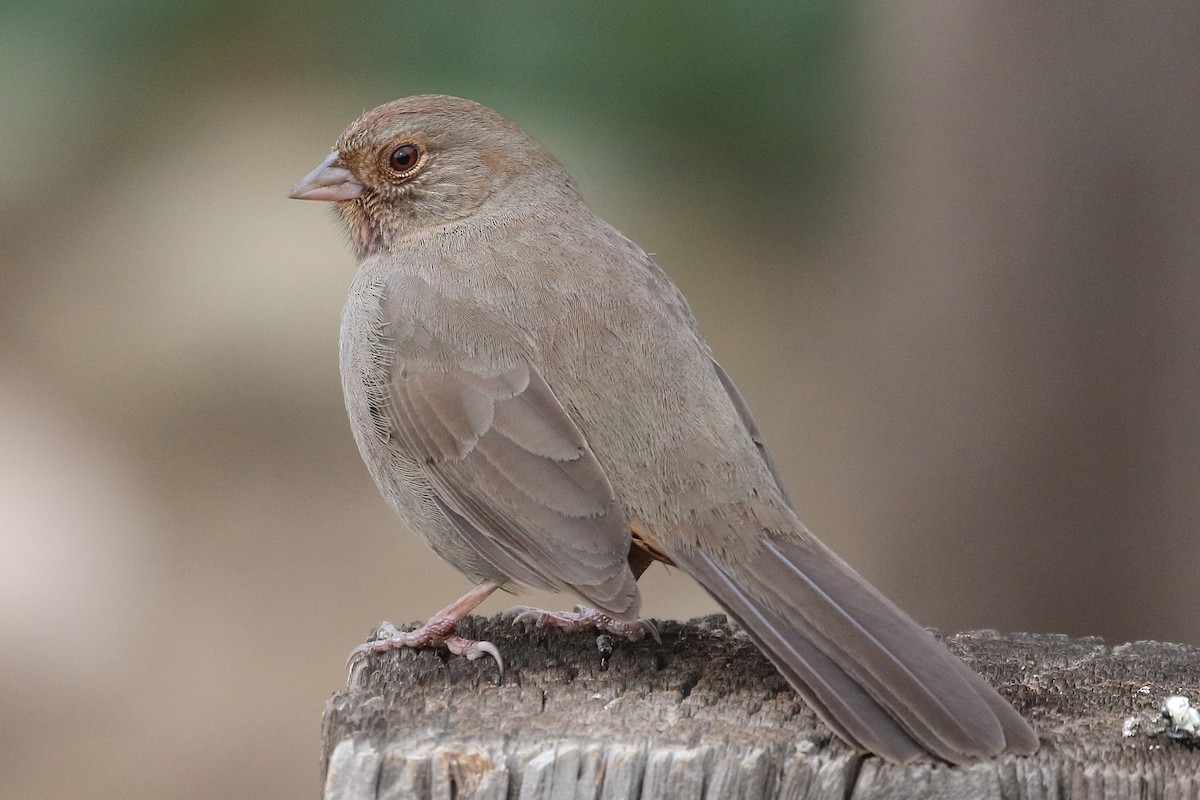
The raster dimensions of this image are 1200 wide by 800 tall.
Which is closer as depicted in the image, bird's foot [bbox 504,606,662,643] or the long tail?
the long tail

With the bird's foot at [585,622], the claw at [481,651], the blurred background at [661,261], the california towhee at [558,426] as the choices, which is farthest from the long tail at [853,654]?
the blurred background at [661,261]

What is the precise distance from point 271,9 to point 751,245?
12.1 ft

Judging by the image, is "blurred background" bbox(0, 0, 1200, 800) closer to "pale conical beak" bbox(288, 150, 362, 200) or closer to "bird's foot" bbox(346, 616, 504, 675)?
"pale conical beak" bbox(288, 150, 362, 200)

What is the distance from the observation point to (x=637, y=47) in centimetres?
925

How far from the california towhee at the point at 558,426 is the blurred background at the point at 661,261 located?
203 cm

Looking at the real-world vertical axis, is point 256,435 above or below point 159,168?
below

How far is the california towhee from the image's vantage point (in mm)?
3275

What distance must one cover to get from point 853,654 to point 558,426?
102 centimetres

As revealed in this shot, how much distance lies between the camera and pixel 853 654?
3098mm

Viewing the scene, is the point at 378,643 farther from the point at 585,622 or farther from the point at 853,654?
the point at 853,654

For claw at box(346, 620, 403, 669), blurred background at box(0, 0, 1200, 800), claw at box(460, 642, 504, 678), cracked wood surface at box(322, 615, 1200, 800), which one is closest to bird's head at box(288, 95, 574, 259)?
claw at box(346, 620, 403, 669)

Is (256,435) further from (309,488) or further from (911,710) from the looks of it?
(911,710)

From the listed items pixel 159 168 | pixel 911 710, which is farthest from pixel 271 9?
pixel 911 710

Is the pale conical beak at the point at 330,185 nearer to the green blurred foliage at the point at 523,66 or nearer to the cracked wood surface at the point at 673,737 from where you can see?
the cracked wood surface at the point at 673,737
